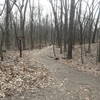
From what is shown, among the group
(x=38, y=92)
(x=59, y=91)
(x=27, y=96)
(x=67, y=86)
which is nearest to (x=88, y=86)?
(x=67, y=86)

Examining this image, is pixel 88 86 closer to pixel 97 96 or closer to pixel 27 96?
pixel 97 96

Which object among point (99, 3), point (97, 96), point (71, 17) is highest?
point (99, 3)

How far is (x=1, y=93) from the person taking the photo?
232 inches

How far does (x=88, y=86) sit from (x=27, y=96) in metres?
2.83

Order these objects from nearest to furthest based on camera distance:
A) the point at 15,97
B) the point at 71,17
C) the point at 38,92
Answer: the point at 15,97, the point at 38,92, the point at 71,17

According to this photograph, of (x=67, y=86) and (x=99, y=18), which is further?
(x=99, y=18)

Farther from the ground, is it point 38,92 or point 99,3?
point 99,3

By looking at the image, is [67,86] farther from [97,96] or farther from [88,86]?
[97,96]

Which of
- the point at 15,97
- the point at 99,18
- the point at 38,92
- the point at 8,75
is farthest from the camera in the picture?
the point at 99,18

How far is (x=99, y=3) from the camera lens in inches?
921

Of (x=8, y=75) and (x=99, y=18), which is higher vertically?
(x=99, y=18)

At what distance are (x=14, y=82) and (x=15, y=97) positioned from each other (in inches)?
57.5

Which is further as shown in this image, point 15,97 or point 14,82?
point 14,82

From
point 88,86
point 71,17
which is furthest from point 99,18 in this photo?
point 88,86
